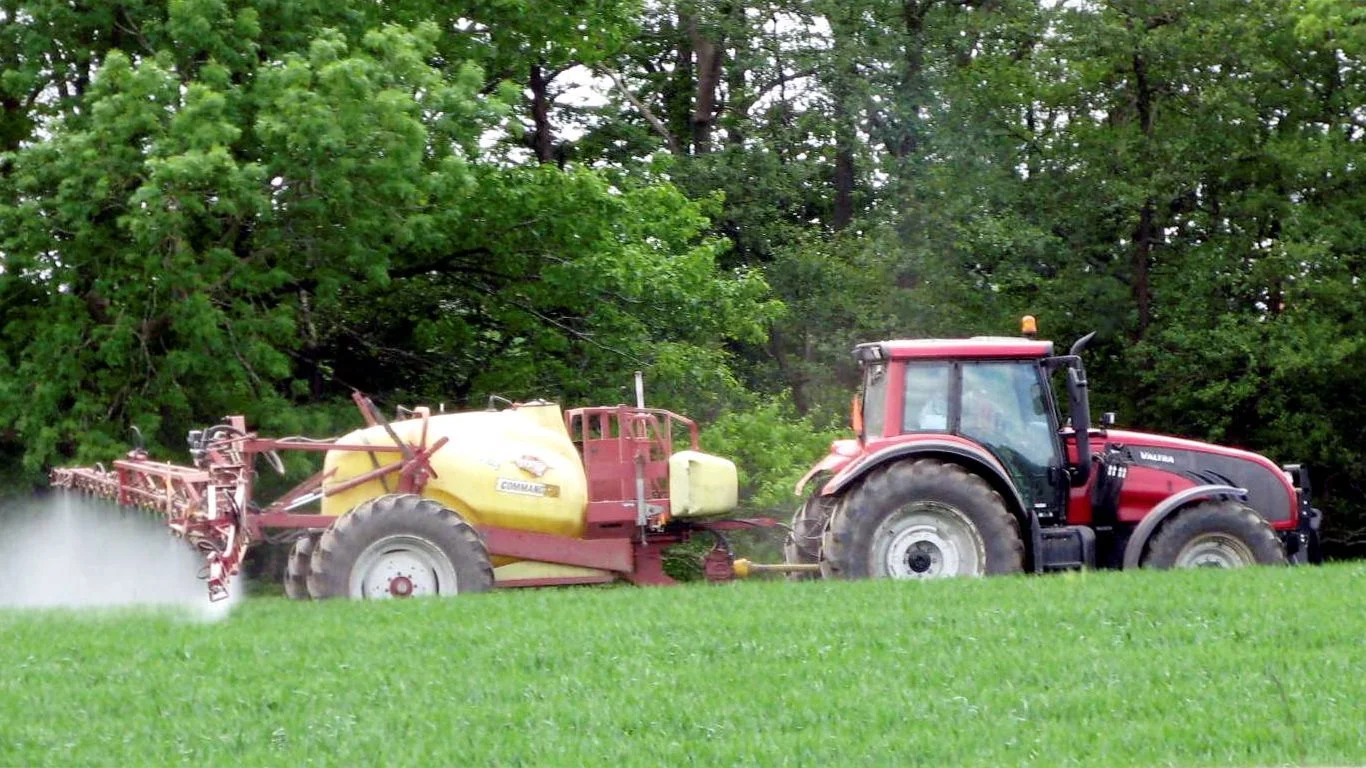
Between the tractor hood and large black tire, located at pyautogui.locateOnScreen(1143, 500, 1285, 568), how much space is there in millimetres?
726

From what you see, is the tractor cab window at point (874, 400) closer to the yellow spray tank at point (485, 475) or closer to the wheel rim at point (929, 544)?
the wheel rim at point (929, 544)

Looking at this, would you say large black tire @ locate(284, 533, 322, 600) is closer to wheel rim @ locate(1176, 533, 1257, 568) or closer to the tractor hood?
the tractor hood

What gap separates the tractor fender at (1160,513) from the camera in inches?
546

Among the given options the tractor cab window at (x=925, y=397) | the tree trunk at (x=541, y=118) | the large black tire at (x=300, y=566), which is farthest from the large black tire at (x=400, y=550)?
the tree trunk at (x=541, y=118)

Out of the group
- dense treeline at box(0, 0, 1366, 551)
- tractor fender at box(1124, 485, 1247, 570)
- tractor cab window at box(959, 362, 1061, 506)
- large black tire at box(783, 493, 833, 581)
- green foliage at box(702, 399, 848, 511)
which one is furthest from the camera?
green foliage at box(702, 399, 848, 511)

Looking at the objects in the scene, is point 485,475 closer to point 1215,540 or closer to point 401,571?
point 401,571

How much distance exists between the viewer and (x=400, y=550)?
13.5m

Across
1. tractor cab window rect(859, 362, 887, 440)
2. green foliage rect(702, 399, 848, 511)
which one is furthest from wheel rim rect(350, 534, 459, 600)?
green foliage rect(702, 399, 848, 511)

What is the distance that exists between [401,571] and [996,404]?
189 inches

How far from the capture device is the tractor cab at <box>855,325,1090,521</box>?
14188 millimetres

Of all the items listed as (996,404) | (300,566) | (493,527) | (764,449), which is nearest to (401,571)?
(300,566)

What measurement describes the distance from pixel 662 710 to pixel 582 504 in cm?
632

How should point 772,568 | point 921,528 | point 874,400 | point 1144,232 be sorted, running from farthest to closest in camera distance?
point 1144,232 < point 874,400 < point 772,568 < point 921,528

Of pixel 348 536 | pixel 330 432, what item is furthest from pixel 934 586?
pixel 330 432
